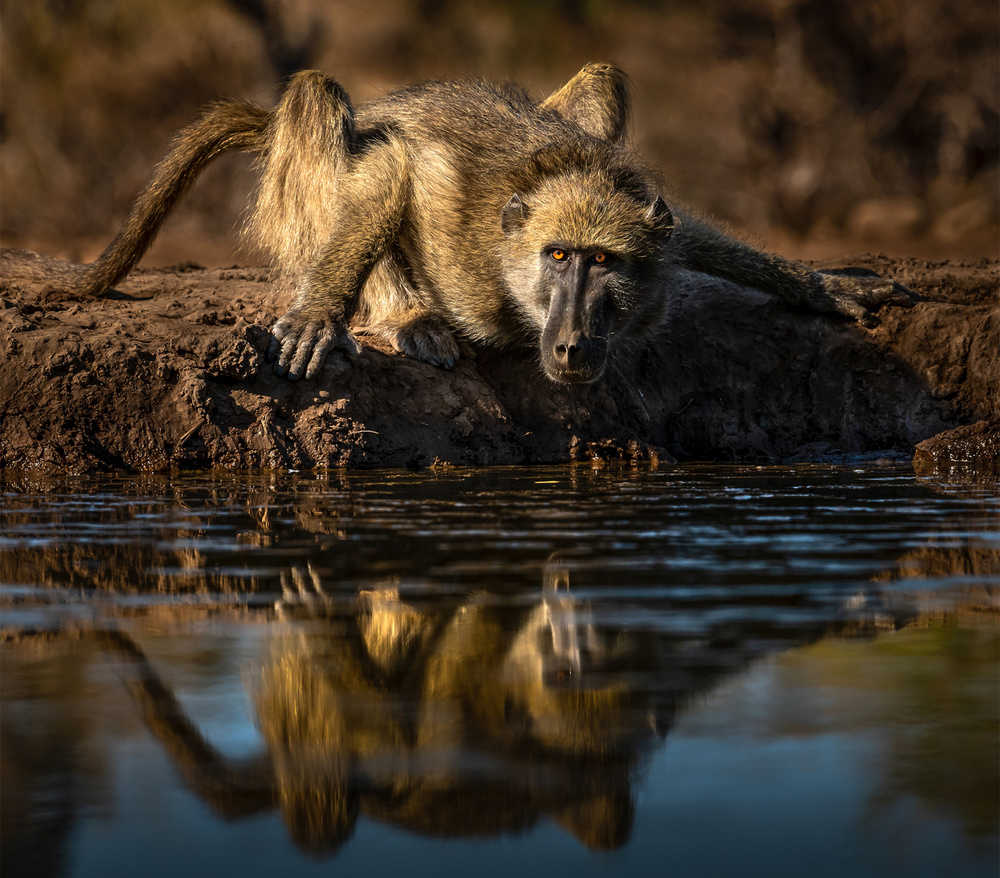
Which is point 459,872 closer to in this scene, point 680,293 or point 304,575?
point 304,575

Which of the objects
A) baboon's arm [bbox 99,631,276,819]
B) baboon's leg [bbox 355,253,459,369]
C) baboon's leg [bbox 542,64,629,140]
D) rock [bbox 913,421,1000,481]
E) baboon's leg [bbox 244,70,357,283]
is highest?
baboon's leg [bbox 542,64,629,140]

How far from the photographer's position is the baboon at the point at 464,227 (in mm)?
5586

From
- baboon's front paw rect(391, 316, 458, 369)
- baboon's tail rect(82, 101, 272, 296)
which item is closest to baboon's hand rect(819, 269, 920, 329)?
baboon's front paw rect(391, 316, 458, 369)

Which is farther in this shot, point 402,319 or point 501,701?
point 402,319

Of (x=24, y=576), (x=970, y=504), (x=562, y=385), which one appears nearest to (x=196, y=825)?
(x=24, y=576)

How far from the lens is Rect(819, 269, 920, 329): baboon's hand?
270 inches

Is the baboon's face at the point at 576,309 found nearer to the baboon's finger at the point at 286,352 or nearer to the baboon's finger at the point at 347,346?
the baboon's finger at the point at 347,346

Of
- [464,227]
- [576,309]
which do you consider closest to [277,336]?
[464,227]

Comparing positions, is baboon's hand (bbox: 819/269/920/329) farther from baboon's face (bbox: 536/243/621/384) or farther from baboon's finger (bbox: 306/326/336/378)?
baboon's finger (bbox: 306/326/336/378)

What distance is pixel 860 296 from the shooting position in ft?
22.7

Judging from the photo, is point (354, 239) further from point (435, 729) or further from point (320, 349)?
point (435, 729)

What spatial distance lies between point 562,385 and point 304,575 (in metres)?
3.67

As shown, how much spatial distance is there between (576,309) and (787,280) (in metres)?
2.08

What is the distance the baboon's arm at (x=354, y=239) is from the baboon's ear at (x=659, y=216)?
1295 millimetres
